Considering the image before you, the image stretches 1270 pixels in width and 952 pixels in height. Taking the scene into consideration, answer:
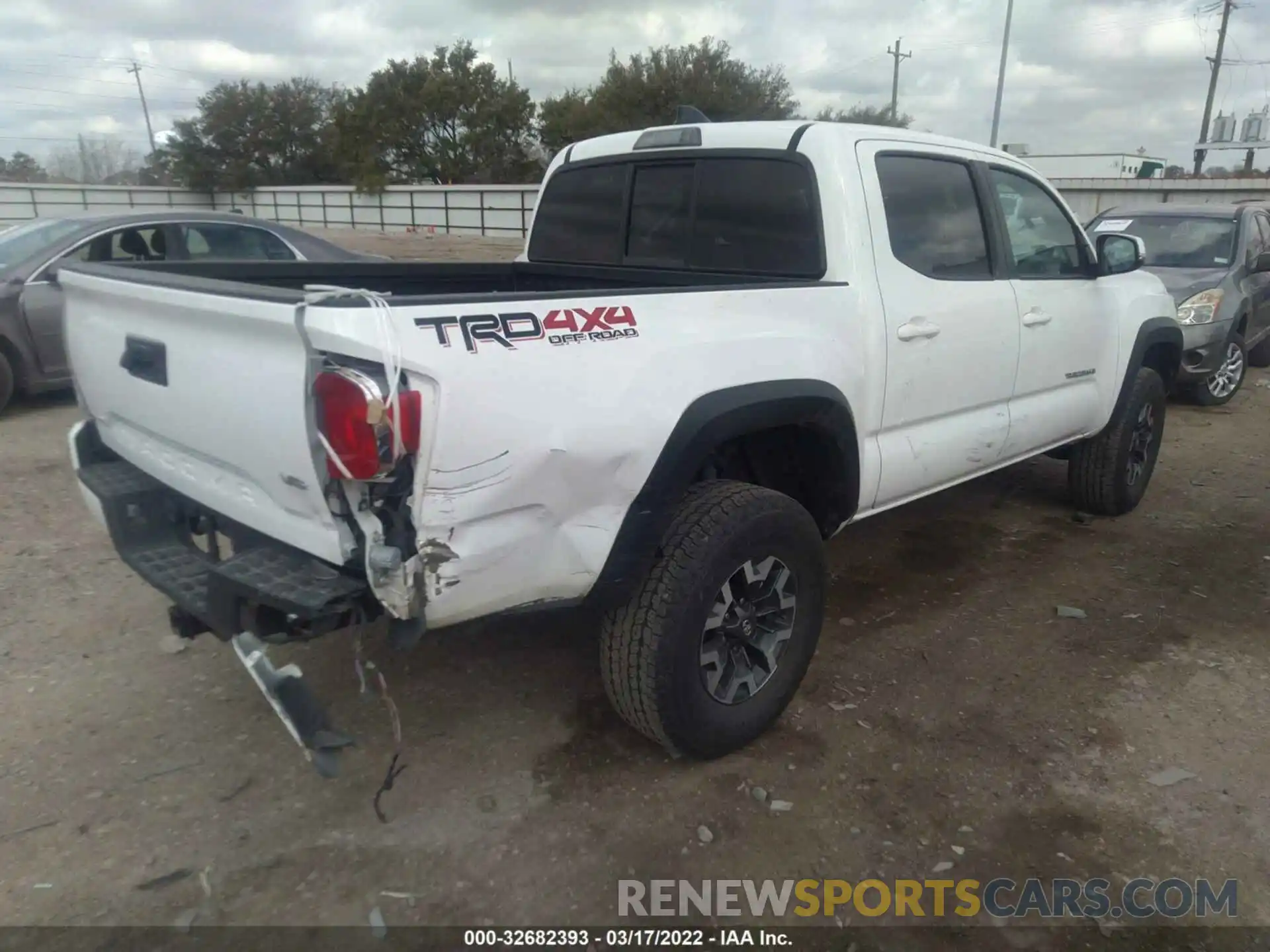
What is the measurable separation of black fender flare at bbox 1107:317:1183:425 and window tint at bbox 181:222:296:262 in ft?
19.5

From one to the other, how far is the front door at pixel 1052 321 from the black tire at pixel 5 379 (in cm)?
689

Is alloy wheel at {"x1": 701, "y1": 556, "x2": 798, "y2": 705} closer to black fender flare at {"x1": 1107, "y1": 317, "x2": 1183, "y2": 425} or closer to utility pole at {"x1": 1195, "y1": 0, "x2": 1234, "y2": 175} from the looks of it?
black fender flare at {"x1": 1107, "y1": 317, "x2": 1183, "y2": 425}

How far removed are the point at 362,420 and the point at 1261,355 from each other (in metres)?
11.9

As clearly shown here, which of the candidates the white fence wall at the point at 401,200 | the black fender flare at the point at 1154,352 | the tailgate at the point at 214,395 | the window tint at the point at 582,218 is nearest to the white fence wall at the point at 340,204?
the white fence wall at the point at 401,200

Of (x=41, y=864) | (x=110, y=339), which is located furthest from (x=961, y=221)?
(x=41, y=864)

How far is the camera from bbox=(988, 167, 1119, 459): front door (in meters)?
4.11

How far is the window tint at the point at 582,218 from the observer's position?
4.05 meters

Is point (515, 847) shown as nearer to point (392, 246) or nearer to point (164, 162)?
point (392, 246)

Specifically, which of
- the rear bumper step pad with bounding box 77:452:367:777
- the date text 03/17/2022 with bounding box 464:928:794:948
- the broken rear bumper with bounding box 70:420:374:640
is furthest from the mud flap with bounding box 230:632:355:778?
the date text 03/17/2022 with bounding box 464:928:794:948

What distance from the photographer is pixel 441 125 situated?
4638 centimetres

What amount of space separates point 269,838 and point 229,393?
1.29 metres

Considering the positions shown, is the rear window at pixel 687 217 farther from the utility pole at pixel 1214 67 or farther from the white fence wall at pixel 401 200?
the utility pole at pixel 1214 67

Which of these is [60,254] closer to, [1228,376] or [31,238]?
[31,238]

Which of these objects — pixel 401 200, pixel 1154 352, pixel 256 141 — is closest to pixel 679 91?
pixel 401 200
